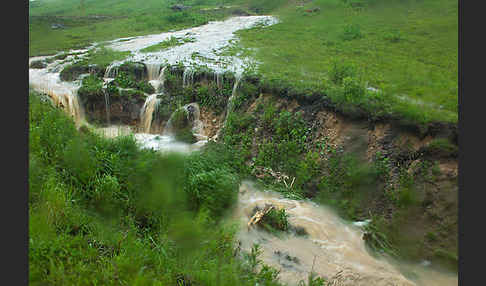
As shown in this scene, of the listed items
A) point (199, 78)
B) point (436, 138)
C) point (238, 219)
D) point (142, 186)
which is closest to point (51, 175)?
point (142, 186)

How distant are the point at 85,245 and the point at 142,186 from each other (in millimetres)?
1982

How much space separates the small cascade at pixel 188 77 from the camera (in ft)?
48.5

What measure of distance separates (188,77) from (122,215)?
10767mm

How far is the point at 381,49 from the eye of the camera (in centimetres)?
1642

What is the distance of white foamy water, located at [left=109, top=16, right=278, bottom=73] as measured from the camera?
16555 millimetres

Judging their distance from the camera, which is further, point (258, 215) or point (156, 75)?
point (156, 75)

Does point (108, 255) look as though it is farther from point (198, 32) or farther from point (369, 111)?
point (198, 32)

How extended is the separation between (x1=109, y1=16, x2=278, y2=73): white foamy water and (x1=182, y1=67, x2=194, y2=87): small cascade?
1.21 meters

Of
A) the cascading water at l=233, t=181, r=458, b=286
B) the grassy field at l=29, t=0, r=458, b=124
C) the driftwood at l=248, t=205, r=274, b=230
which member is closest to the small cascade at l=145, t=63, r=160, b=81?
the grassy field at l=29, t=0, r=458, b=124

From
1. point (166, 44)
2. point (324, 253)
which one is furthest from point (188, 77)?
→ point (324, 253)

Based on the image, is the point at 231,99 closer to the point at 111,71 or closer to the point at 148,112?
the point at 148,112

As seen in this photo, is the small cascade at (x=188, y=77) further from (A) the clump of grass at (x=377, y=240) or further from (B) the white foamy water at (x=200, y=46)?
(A) the clump of grass at (x=377, y=240)

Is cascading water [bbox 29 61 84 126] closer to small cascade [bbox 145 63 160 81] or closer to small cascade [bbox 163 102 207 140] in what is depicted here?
small cascade [bbox 145 63 160 81]

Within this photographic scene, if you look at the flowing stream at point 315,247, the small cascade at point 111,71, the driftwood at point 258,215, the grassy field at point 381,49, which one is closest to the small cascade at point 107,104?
the flowing stream at point 315,247
